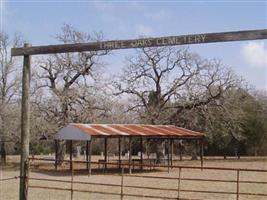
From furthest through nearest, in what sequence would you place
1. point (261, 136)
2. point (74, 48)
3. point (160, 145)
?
1. point (261, 136)
2. point (160, 145)
3. point (74, 48)

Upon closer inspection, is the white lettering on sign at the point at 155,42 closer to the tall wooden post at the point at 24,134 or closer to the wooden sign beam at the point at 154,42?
the wooden sign beam at the point at 154,42

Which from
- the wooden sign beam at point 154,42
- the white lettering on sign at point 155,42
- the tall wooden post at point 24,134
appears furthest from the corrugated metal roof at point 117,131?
the white lettering on sign at point 155,42

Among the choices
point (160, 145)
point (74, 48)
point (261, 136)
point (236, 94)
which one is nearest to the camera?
point (74, 48)

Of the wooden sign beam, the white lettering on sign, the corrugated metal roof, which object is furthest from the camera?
the corrugated metal roof

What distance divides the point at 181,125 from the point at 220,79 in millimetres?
5397

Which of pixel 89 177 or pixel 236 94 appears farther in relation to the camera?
pixel 236 94

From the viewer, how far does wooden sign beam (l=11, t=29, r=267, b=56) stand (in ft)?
30.6

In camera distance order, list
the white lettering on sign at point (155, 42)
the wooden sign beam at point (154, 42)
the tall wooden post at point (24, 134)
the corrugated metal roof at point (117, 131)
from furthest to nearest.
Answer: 1. the corrugated metal roof at point (117, 131)
2. the tall wooden post at point (24, 134)
3. the white lettering on sign at point (155, 42)
4. the wooden sign beam at point (154, 42)

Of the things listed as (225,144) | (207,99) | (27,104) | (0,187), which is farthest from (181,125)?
(27,104)

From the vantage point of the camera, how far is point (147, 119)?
42531 mm

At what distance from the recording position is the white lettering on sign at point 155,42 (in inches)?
383

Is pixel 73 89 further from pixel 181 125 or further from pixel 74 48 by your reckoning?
pixel 74 48

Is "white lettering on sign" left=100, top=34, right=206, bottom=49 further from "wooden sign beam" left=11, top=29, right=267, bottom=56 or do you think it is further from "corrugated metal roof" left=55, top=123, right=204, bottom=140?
"corrugated metal roof" left=55, top=123, right=204, bottom=140

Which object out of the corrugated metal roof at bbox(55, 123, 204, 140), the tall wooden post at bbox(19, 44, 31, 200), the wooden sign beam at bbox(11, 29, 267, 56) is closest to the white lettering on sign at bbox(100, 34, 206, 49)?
the wooden sign beam at bbox(11, 29, 267, 56)
